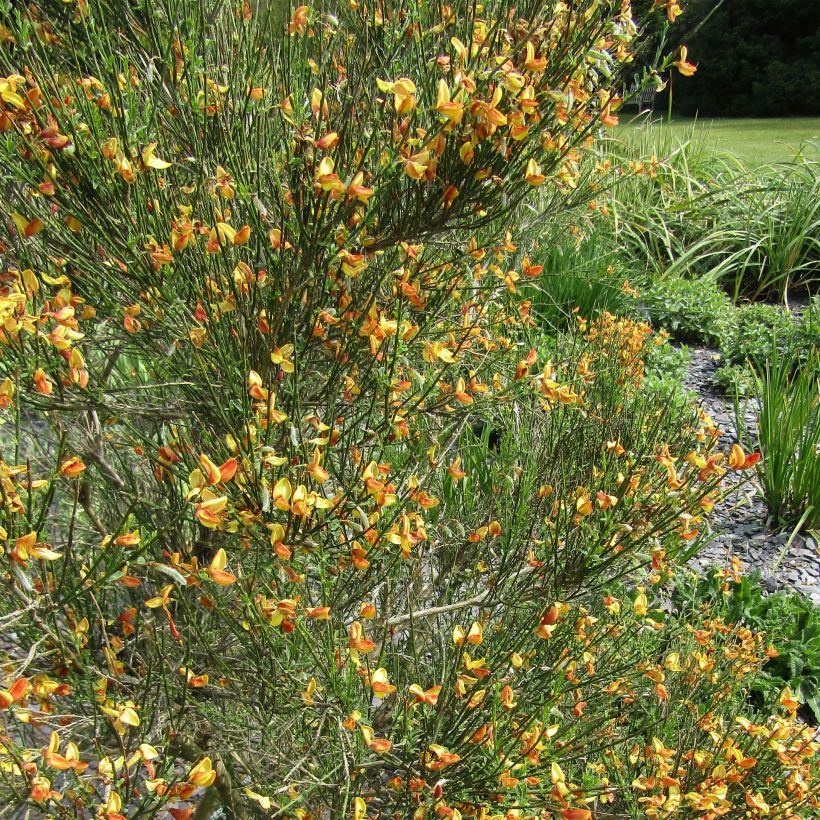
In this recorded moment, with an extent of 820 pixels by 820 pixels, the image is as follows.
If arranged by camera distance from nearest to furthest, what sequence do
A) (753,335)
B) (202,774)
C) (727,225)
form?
(202,774) < (753,335) < (727,225)

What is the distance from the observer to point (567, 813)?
1.57m

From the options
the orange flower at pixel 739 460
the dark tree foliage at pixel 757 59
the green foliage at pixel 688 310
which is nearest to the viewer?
the orange flower at pixel 739 460

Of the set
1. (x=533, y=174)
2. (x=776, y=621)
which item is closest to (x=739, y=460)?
(x=533, y=174)

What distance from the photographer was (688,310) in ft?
20.4

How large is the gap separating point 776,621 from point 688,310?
344 centimetres

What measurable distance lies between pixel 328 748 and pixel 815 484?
10.8ft

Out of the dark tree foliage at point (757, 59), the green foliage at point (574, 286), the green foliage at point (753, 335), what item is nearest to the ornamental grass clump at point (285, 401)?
the green foliage at point (574, 286)

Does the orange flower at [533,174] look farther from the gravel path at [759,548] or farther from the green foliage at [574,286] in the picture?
the green foliage at [574,286]

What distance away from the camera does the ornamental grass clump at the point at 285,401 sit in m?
1.50

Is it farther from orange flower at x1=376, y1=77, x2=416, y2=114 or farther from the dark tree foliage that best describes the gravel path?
the dark tree foliage

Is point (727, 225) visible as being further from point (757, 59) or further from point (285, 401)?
point (757, 59)

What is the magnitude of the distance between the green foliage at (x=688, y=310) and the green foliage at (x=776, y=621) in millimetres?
2941

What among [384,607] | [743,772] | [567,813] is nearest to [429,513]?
[384,607]

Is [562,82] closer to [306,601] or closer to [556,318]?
[306,601]
